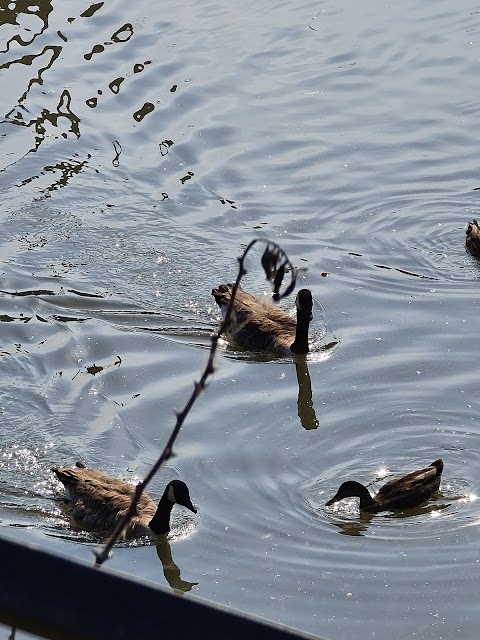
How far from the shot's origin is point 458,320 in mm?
12039

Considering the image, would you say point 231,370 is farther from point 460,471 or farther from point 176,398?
point 460,471

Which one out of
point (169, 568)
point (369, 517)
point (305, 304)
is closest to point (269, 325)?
point (305, 304)

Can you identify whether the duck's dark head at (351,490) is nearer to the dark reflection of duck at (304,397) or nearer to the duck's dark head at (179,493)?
the duck's dark head at (179,493)

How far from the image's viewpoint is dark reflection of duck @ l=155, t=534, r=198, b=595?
8.25 m

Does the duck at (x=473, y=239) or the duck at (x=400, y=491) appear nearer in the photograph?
the duck at (x=400, y=491)

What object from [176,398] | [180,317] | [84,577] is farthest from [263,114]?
[84,577]

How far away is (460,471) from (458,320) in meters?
2.92

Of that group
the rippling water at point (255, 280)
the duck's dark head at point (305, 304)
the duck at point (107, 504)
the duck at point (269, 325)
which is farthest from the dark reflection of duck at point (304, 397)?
the duck at point (107, 504)

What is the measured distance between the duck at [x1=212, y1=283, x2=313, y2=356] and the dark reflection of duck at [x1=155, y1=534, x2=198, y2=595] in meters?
3.38

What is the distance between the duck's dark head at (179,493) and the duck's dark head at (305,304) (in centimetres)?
344

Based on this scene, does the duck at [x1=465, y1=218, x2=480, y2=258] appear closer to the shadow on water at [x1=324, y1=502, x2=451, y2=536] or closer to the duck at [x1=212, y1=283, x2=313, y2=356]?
the duck at [x1=212, y1=283, x2=313, y2=356]

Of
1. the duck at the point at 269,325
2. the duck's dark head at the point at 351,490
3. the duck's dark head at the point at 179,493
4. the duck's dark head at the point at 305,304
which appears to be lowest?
the duck at the point at 269,325

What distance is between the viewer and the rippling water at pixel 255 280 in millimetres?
8609

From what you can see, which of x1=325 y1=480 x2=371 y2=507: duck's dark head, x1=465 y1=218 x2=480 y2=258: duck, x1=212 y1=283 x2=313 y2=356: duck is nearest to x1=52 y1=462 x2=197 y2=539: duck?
x1=325 y1=480 x2=371 y2=507: duck's dark head
